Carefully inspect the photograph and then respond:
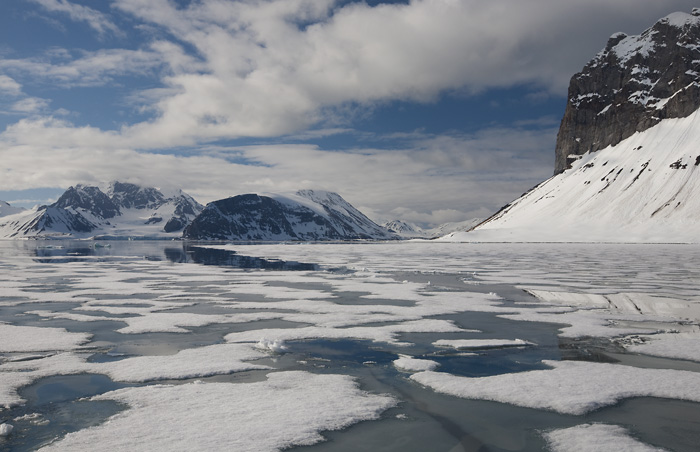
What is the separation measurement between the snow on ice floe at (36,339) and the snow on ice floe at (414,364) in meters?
7.20

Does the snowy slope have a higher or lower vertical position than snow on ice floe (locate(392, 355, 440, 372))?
higher

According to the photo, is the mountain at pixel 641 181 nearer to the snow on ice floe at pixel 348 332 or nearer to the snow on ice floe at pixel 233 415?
the snow on ice floe at pixel 348 332

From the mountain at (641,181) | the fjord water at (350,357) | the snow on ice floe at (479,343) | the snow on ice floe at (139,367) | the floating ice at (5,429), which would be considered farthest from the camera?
the mountain at (641,181)

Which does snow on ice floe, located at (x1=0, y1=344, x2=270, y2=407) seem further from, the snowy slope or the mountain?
the mountain

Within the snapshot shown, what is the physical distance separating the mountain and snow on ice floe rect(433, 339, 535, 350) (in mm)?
126822

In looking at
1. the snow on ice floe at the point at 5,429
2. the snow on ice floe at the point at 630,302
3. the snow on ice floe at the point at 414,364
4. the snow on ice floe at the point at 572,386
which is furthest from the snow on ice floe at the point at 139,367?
the snow on ice floe at the point at 630,302

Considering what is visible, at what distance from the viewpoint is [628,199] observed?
146 meters

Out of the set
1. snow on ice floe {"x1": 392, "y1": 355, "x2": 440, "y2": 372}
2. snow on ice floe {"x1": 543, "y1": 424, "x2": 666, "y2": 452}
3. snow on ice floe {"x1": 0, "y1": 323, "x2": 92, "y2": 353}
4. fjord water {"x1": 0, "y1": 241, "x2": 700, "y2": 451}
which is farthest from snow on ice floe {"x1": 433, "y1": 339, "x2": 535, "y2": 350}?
snow on ice floe {"x1": 0, "y1": 323, "x2": 92, "y2": 353}

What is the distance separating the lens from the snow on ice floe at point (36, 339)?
401 inches

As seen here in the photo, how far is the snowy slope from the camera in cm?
12769

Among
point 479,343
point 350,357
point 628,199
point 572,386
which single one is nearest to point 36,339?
point 350,357

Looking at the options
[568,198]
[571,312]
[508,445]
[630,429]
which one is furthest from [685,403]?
[568,198]

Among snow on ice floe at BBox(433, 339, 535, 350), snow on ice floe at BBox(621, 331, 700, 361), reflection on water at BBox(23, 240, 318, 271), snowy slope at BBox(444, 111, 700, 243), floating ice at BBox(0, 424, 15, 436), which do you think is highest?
snowy slope at BBox(444, 111, 700, 243)

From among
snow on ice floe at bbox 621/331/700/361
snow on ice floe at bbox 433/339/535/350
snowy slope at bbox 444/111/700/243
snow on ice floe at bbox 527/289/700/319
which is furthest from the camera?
snowy slope at bbox 444/111/700/243
